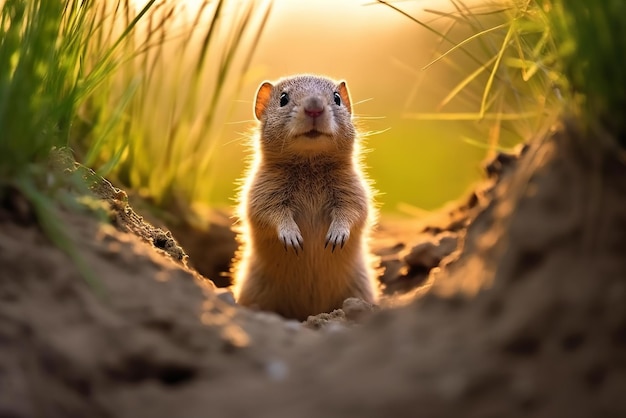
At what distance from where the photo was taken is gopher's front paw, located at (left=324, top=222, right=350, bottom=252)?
14.6 feet

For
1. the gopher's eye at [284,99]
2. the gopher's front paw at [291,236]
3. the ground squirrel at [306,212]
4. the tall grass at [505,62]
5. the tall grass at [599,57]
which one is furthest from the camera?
the gopher's eye at [284,99]

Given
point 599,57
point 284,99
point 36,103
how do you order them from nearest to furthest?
point 599,57, point 36,103, point 284,99

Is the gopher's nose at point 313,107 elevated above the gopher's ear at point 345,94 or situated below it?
below

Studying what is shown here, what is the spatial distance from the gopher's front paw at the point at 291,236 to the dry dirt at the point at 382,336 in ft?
5.80

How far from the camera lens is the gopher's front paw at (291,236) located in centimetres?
440

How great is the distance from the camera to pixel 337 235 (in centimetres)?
446

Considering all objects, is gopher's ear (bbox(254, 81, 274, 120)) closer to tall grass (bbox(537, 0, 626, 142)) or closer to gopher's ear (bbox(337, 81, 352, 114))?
gopher's ear (bbox(337, 81, 352, 114))

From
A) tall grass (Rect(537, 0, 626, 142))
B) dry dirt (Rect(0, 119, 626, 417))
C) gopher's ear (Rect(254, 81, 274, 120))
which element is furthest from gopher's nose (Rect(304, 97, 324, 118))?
tall grass (Rect(537, 0, 626, 142))

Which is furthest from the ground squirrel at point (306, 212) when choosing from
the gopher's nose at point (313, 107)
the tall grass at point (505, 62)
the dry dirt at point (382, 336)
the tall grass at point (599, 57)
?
the tall grass at point (599, 57)

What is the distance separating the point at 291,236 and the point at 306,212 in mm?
319

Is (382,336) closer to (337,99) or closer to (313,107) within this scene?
(313,107)

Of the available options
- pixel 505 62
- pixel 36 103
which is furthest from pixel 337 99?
pixel 36 103

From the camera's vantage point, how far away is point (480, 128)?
18.0 ft

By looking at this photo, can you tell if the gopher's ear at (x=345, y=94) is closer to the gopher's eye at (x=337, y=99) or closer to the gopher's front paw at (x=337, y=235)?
the gopher's eye at (x=337, y=99)
